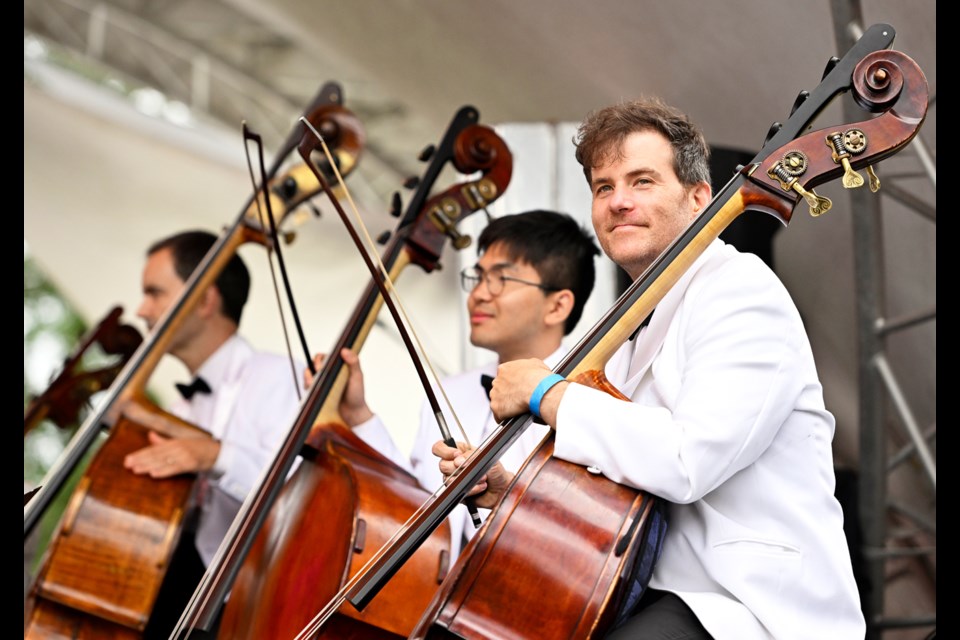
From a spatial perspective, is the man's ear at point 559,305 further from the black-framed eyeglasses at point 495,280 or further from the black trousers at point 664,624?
the black trousers at point 664,624

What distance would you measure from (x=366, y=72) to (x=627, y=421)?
4028 mm

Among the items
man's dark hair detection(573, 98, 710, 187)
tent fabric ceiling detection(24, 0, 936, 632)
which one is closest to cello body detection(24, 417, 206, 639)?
tent fabric ceiling detection(24, 0, 936, 632)

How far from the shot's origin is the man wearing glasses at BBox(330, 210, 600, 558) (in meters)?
3.14

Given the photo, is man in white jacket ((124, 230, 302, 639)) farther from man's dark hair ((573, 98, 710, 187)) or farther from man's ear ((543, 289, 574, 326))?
man's dark hair ((573, 98, 710, 187))

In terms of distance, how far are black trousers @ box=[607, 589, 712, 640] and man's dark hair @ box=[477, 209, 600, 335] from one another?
1.45 m

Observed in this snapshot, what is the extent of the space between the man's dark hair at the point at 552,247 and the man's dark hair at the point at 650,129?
891 millimetres

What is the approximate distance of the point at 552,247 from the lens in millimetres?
3250

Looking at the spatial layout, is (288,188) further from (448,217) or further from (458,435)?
(458,435)

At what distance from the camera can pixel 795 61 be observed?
12.3 feet

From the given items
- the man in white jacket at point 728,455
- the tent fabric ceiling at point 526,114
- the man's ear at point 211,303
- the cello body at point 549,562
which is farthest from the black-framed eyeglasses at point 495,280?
the cello body at point 549,562

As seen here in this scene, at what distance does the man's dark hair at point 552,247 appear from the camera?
10.6ft

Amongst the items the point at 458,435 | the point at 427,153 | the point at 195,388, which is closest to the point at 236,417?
the point at 195,388
